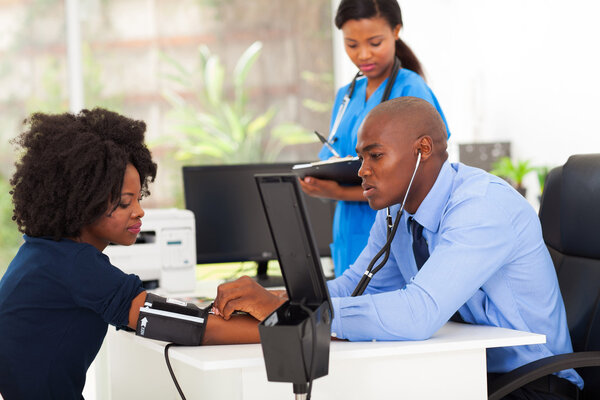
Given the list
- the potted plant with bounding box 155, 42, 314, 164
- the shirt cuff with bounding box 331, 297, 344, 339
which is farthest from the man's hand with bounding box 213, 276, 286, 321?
the potted plant with bounding box 155, 42, 314, 164

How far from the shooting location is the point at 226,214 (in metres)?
2.57

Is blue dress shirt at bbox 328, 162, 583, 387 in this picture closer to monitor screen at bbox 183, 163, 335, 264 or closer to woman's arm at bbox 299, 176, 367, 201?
woman's arm at bbox 299, 176, 367, 201

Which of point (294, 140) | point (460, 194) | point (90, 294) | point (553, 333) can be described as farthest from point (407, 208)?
point (294, 140)

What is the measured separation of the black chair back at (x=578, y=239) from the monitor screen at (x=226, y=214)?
3.57 feet

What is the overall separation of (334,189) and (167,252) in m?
0.68

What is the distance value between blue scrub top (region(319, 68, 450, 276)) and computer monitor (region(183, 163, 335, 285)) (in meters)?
0.37

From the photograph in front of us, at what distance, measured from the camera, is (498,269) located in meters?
1.42

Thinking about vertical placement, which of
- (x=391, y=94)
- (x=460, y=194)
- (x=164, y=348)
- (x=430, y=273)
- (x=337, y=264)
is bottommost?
(x=337, y=264)

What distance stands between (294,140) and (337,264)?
9.94 ft

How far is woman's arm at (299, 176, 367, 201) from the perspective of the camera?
208 cm

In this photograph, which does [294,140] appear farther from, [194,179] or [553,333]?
[553,333]

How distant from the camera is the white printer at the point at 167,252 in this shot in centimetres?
237

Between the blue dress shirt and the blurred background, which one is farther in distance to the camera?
the blurred background

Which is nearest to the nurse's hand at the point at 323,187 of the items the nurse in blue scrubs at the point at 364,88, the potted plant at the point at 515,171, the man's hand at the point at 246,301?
the nurse in blue scrubs at the point at 364,88
